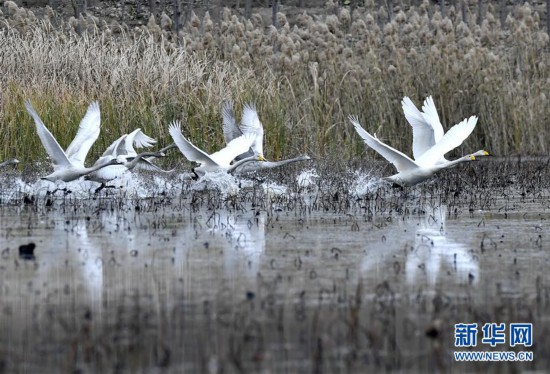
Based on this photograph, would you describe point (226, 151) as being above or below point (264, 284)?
above

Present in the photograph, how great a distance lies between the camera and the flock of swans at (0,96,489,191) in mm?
14805

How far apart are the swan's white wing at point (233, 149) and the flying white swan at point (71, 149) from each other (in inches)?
66.8

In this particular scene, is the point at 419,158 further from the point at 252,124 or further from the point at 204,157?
the point at 252,124

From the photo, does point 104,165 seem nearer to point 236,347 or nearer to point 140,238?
point 140,238

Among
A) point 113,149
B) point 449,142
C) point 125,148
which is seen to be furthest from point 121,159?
point 449,142

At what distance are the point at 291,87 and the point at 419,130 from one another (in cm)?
420

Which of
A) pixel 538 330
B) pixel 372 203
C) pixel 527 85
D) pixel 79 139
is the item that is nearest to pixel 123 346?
pixel 538 330

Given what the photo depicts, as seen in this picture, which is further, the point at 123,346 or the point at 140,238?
the point at 140,238

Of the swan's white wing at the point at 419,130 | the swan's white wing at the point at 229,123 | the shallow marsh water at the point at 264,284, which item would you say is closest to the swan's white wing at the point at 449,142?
the swan's white wing at the point at 419,130

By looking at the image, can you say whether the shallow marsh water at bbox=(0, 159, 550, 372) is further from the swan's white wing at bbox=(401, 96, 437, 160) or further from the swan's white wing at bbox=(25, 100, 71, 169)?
the swan's white wing at bbox=(401, 96, 437, 160)

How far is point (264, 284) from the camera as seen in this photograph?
26.3 ft

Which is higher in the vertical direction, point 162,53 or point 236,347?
point 162,53

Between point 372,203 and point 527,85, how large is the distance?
26.7ft

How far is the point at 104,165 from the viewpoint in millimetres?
14945
